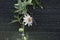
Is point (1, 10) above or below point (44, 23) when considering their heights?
above

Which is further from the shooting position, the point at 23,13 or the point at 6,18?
the point at 6,18

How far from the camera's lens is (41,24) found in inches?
96.1

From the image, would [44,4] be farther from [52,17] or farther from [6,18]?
[6,18]

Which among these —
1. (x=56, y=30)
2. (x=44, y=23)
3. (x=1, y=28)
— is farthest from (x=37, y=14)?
(x=1, y=28)

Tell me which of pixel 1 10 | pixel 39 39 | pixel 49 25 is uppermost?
pixel 1 10

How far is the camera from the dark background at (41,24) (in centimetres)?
242

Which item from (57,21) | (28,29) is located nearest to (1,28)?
(28,29)

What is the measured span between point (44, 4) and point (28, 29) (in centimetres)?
34

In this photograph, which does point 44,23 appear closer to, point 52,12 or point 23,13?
point 52,12

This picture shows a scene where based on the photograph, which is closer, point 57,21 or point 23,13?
point 23,13

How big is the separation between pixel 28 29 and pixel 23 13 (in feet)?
1.34

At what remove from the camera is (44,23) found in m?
2.45

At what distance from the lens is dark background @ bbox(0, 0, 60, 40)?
Answer: 242 centimetres

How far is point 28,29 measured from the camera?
7.91 ft
